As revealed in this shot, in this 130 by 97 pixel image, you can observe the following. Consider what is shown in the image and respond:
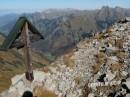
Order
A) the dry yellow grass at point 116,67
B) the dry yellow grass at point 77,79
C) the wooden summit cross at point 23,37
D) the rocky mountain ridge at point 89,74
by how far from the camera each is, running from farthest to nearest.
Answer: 1. the dry yellow grass at point 77,79
2. the dry yellow grass at point 116,67
3. the rocky mountain ridge at point 89,74
4. the wooden summit cross at point 23,37

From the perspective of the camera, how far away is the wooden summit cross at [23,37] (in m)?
23.0

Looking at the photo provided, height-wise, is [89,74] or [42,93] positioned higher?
[89,74]

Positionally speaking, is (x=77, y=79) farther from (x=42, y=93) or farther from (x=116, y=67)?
(x=116, y=67)

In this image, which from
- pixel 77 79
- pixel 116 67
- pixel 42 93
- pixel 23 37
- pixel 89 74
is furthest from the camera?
pixel 89 74

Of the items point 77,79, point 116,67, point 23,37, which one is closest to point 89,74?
point 77,79

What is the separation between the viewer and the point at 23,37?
928 inches

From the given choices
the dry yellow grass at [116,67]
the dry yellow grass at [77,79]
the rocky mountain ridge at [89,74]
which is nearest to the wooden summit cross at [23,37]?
the rocky mountain ridge at [89,74]

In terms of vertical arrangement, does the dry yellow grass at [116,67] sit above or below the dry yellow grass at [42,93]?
above

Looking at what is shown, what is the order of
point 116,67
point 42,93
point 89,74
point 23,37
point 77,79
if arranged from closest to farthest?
point 23,37
point 116,67
point 42,93
point 77,79
point 89,74

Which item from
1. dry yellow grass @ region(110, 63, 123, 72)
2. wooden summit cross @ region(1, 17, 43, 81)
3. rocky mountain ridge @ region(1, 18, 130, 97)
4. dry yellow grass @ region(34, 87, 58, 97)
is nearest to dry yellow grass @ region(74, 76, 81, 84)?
rocky mountain ridge @ region(1, 18, 130, 97)

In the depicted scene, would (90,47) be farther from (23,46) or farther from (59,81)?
(23,46)

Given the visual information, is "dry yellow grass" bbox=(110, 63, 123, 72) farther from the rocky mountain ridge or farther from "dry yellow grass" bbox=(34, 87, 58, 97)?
"dry yellow grass" bbox=(34, 87, 58, 97)

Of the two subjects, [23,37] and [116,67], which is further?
[116,67]

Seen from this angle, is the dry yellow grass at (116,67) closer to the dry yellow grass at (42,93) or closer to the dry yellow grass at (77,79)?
the dry yellow grass at (77,79)
